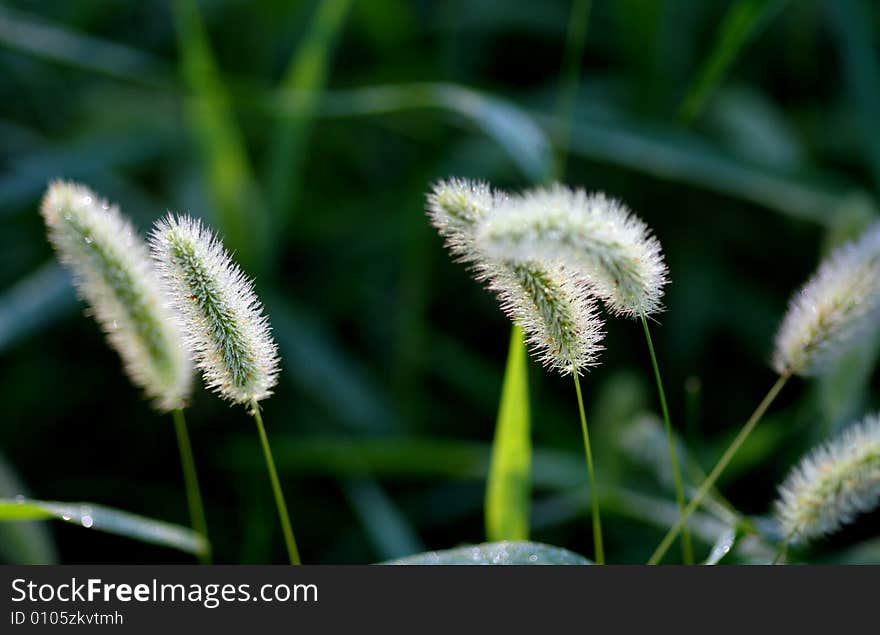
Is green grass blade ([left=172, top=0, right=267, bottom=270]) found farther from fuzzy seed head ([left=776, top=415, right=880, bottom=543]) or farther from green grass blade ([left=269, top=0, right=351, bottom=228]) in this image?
fuzzy seed head ([left=776, top=415, right=880, bottom=543])

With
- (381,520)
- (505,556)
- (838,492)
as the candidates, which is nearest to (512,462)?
(505,556)

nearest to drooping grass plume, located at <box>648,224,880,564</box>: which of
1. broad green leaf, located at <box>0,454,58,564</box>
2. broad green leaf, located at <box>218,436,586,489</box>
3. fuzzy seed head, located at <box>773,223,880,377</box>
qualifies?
fuzzy seed head, located at <box>773,223,880,377</box>

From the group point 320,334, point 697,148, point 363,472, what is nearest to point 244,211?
point 320,334

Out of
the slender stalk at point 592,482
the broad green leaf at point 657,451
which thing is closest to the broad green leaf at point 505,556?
the slender stalk at point 592,482

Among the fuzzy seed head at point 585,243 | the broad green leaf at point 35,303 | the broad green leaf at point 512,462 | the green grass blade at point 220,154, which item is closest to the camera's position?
the fuzzy seed head at point 585,243

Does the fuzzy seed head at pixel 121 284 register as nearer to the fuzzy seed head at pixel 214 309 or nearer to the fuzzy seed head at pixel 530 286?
the fuzzy seed head at pixel 214 309

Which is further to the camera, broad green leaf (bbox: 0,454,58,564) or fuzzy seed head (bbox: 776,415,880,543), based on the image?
broad green leaf (bbox: 0,454,58,564)

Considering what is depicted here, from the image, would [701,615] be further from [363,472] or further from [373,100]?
[373,100]

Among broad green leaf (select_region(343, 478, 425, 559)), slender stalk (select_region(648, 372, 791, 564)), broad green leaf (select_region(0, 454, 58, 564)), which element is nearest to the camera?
slender stalk (select_region(648, 372, 791, 564))
